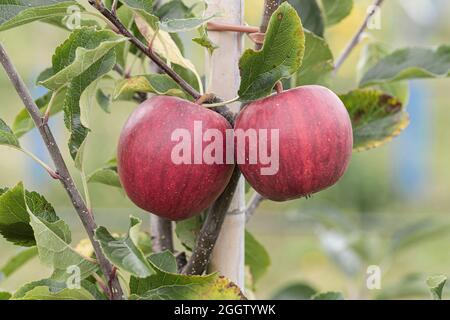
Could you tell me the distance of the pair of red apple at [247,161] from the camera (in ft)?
1.67

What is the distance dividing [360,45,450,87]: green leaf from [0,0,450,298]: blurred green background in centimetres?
184

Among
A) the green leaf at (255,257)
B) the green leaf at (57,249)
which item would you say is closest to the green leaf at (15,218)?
the green leaf at (57,249)

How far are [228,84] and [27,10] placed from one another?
0.15 meters


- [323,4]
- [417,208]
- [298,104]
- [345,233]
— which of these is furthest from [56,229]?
[417,208]

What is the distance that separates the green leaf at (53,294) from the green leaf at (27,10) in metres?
0.17

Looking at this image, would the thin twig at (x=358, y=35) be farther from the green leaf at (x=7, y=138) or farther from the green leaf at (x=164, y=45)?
the green leaf at (x=7, y=138)

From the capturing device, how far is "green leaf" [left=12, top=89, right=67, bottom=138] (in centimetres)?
63

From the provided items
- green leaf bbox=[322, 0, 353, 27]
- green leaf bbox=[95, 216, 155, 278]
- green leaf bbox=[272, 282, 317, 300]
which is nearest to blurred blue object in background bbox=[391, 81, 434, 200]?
green leaf bbox=[272, 282, 317, 300]

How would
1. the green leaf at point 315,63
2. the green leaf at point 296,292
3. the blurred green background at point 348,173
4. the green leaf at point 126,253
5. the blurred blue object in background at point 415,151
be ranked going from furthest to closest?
the blurred blue object in background at point 415,151, the blurred green background at point 348,173, the green leaf at point 296,292, the green leaf at point 315,63, the green leaf at point 126,253

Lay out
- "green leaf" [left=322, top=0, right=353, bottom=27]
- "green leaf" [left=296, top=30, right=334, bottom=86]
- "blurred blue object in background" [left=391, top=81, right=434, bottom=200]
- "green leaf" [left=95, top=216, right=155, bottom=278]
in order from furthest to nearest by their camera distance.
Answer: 1. "blurred blue object in background" [left=391, top=81, right=434, bottom=200]
2. "green leaf" [left=322, top=0, right=353, bottom=27]
3. "green leaf" [left=296, top=30, right=334, bottom=86]
4. "green leaf" [left=95, top=216, right=155, bottom=278]

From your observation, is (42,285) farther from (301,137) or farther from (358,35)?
(358,35)

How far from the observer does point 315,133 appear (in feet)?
1.68

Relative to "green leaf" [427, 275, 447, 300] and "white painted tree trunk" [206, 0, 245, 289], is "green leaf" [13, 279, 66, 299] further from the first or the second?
"green leaf" [427, 275, 447, 300]

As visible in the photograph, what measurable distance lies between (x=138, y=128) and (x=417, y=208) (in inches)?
140
